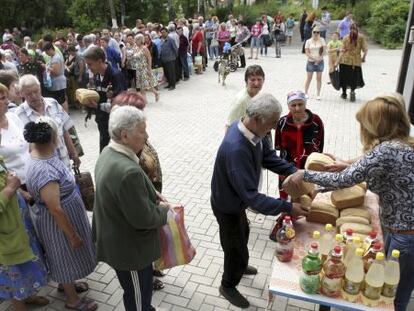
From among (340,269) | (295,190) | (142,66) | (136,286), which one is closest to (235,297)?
(136,286)

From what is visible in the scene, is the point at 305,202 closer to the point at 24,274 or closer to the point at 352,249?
the point at 352,249

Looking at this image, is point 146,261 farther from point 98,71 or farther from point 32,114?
point 98,71

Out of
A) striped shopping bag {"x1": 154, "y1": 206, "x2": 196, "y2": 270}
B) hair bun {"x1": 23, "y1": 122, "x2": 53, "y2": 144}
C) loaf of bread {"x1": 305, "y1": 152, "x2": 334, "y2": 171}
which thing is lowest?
striped shopping bag {"x1": 154, "y1": 206, "x2": 196, "y2": 270}

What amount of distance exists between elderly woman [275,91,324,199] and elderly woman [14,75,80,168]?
2.35 metres

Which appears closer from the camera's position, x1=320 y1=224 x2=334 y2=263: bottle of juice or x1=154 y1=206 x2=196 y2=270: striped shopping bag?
x1=320 y1=224 x2=334 y2=263: bottle of juice

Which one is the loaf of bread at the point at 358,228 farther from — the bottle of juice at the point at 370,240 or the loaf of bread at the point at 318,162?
the loaf of bread at the point at 318,162

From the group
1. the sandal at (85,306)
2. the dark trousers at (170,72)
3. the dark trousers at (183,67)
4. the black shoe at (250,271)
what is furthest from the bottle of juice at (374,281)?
the dark trousers at (183,67)

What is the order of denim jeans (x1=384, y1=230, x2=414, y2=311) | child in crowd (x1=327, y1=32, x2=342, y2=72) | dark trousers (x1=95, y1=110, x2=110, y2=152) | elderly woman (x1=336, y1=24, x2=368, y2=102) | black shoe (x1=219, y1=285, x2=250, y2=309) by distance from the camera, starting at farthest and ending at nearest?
1. child in crowd (x1=327, y1=32, x2=342, y2=72)
2. elderly woman (x1=336, y1=24, x2=368, y2=102)
3. dark trousers (x1=95, y1=110, x2=110, y2=152)
4. black shoe (x1=219, y1=285, x2=250, y2=309)
5. denim jeans (x1=384, y1=230, x2=414, y2=311)

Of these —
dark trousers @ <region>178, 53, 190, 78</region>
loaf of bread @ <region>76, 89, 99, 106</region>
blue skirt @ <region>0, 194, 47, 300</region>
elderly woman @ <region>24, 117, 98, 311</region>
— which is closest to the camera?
elderly woman @ <region>24, 117, 98, 311</region>

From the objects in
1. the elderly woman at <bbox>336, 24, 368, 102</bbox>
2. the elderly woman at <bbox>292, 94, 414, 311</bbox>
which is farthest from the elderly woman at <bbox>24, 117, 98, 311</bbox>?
the elderly woman at <bbox>336, 24, 368, 102</bbox>

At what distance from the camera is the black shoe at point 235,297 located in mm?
3547

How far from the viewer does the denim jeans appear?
2652 mm

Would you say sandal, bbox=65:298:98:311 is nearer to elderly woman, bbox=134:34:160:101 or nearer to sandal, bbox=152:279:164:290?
sandal, bbox=152:279:164:290

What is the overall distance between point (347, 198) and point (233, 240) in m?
1.04
